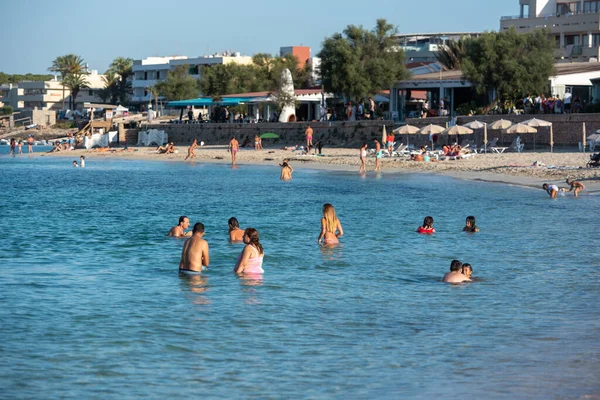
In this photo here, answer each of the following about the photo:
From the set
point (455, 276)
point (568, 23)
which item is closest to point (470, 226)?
point (455, 276)

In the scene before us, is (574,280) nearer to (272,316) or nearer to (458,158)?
(272,316)

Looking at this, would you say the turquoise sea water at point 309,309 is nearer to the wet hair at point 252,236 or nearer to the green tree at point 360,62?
the wet hair at point 252,236

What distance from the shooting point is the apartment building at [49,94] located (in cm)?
12375

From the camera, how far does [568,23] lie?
240 feet

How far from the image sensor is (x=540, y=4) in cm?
7694

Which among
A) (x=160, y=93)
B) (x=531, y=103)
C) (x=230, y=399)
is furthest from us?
(x=160, y=93)

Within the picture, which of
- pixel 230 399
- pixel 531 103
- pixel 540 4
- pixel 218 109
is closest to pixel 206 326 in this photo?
pixel 230 399

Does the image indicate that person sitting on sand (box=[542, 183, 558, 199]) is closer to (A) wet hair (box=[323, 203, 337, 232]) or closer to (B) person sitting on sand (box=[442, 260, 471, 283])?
(A) wet hair (box=[323, 203, 337, 232])

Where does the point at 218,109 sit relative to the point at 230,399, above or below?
above

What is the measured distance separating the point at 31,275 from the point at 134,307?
13.1 ft

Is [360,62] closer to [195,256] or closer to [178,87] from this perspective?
[178,87]

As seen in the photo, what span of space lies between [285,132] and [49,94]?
77322 mm

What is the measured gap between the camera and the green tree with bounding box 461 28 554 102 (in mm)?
49406

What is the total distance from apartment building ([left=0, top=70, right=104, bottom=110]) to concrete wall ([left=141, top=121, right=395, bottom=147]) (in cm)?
5757
